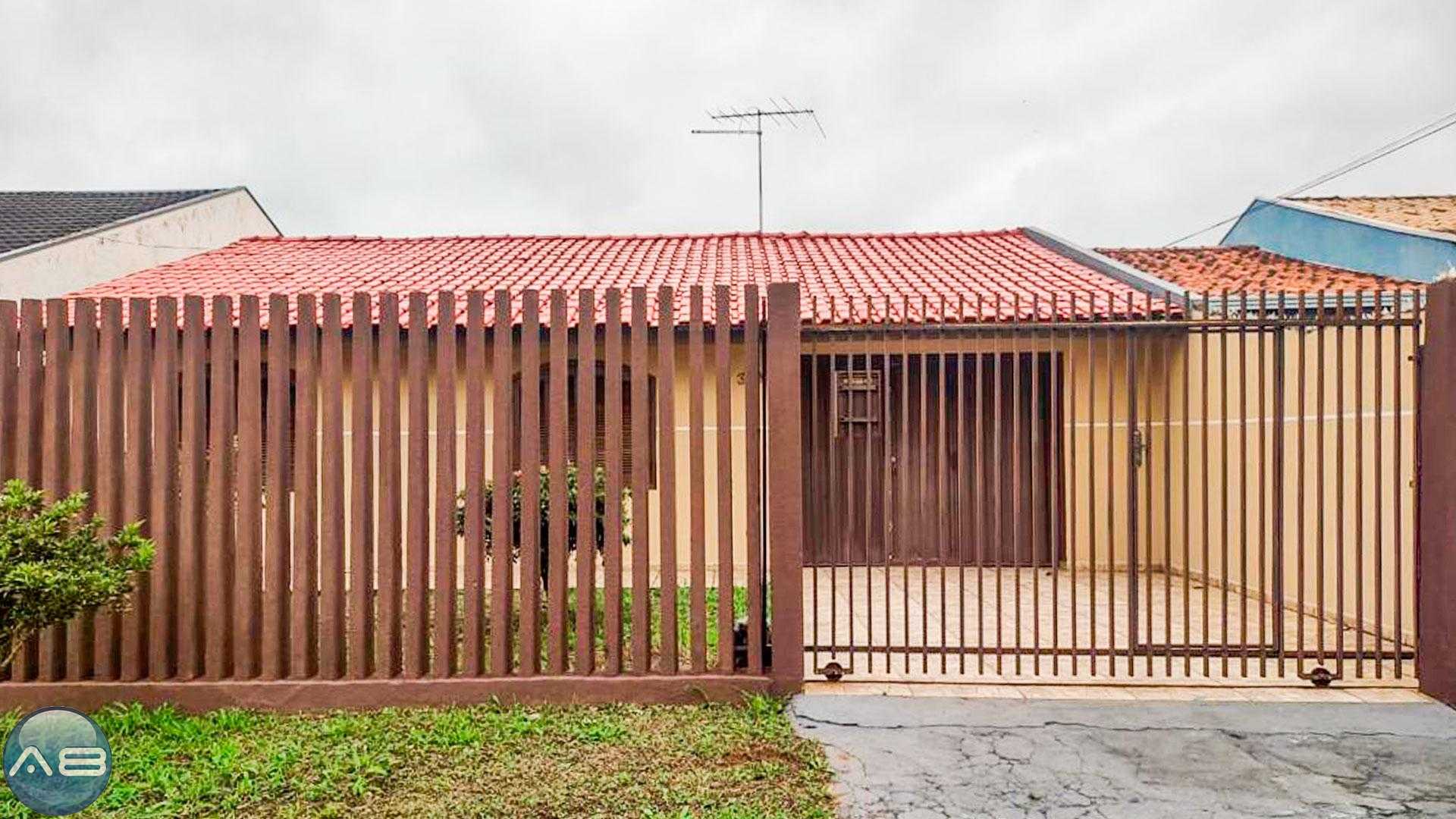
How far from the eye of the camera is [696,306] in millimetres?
4668

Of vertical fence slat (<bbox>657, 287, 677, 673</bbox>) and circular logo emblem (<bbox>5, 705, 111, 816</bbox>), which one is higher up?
vertical fence slat (<bbox>657, 287, 677, 673</bbox>)

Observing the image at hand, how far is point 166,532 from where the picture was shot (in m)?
4.61

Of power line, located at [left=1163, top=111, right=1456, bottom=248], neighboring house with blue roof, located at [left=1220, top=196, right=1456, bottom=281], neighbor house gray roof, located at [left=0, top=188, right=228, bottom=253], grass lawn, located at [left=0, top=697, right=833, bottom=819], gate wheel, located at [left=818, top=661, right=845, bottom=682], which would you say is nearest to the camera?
grass lawn, located at [left=0, top=697, right=833, bottom=819]

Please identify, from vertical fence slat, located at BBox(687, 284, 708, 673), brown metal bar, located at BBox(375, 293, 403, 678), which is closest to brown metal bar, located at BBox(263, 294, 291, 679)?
brown metal bar, located at BBox(375, 293, 403, 678)

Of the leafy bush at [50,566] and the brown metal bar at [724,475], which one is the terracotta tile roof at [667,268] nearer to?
the brown metal bar at [724,475]

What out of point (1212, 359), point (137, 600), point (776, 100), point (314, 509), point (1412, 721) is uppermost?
point (776, 100)

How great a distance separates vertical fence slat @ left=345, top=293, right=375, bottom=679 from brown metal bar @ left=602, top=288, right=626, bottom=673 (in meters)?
1.14

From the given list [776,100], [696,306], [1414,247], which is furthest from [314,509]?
[776,100]

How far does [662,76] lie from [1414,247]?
12.3 metres

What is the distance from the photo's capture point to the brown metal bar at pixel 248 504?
4621mm

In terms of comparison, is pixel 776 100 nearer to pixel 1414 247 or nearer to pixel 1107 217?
pixel 1414 247

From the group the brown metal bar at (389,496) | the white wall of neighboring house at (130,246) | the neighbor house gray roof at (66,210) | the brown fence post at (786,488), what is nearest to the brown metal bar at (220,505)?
the brown metal bar at (389,496)

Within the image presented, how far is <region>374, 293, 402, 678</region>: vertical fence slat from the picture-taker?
4.62 m

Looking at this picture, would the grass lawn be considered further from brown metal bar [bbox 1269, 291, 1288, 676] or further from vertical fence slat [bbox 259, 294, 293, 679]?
brown metal bar [bbox 1269, 291, 1288, 676]
